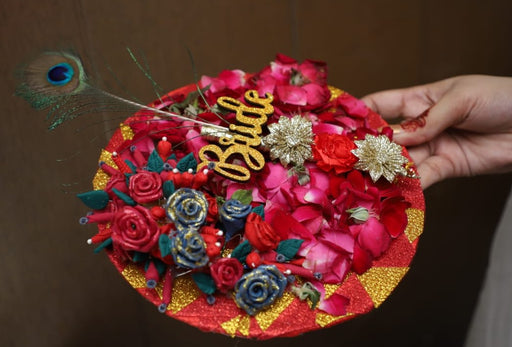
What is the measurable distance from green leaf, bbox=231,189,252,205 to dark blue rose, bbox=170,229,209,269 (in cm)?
Result: 9

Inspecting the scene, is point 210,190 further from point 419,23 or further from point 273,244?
point 419,23

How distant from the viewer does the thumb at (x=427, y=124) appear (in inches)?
33.7

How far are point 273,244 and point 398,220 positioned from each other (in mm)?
177

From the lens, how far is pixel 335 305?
56 cm

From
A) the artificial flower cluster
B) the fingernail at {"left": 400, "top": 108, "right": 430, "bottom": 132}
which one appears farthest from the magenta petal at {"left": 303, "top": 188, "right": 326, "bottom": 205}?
the fingernail at {"left": 400, "top": 108, "right": 430, "bottom": 132}

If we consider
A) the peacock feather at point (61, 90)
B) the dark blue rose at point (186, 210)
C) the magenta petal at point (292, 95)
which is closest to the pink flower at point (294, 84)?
the magenta petal at point (292, 95)

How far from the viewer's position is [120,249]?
0.55m

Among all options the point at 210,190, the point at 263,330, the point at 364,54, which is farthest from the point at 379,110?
the point at 263,330

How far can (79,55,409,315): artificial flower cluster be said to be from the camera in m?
0.54

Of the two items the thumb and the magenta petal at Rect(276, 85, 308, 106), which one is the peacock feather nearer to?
the magenta petal at Rect(276, 85, 308, 106)

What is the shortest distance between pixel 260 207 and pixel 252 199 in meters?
0.03

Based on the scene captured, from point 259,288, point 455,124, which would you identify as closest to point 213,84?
point 259,288

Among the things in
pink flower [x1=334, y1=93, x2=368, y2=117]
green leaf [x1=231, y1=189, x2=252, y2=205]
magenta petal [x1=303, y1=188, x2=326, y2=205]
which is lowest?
magenta petal [x1=303, y1=188, x2=326, y2=205]

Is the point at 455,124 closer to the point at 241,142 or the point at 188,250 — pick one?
the point at 241,142
